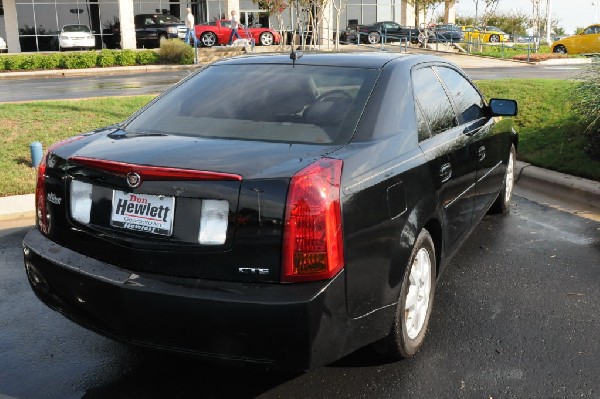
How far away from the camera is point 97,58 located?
2755 centimetres

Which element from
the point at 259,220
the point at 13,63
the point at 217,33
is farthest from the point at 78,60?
the point at 259,220

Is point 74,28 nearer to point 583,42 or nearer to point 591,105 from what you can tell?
point 583,42

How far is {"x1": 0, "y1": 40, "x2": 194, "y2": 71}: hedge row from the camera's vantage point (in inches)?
1047

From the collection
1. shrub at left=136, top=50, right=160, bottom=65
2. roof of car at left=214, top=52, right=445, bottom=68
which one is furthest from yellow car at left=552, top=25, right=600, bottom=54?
roof of car at left=214, top=52, right=445, bottom=68

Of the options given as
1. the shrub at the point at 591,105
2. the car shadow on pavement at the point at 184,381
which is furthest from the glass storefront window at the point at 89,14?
the car shadow on pavement at the point at 184,381

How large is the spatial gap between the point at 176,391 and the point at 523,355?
1.92 metres

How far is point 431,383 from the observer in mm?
3256

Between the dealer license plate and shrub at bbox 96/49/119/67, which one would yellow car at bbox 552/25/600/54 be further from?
the dealer license plate

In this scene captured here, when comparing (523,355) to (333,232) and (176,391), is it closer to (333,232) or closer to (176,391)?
(333,232)

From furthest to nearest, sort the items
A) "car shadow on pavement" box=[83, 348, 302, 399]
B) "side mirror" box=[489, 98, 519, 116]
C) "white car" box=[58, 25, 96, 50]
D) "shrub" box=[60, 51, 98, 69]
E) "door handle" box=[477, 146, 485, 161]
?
"white car" box=[58, 25, 96, 50] < "shrub" box=[60, 51, 98, 69] < "side mirror" box=[489, 98, 519, 116] < "door handle" box=[477, 146, 485, 161] < "car shadow on pavement" box=[83, 348, 302, 399]

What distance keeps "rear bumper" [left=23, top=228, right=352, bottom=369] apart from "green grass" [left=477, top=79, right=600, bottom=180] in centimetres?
580

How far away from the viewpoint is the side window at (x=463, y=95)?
4.58 meters

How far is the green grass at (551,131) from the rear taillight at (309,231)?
18.8 feet

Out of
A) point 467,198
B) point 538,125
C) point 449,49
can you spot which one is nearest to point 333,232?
A: point 467,198
